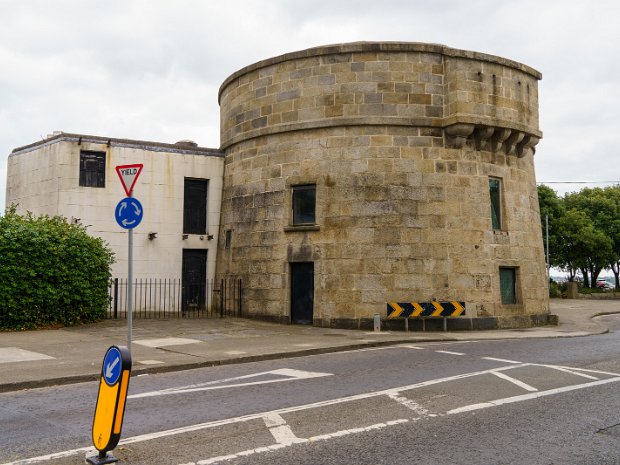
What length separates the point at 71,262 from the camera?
16.6 metres

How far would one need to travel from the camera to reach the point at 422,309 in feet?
56.3

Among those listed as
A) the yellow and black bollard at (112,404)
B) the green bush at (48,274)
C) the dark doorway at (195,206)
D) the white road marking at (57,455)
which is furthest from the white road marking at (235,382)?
the dark doorway at (195,206)

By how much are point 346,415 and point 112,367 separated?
2969 millimetres

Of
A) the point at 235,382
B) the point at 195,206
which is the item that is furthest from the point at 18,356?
the point at 195,206

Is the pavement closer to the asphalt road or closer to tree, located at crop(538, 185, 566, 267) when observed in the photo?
the asphalt road

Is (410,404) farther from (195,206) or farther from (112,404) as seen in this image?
(195,206)

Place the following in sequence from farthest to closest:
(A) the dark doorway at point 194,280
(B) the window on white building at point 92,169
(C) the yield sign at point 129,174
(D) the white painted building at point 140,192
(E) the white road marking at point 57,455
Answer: (A) the dark doorway at point 194,280, (B) the window on white building at point 92,169, (D) the white painted building at point 140,192, (C) the yield sign at point 129,174, (E) the white road marking at point 57,455

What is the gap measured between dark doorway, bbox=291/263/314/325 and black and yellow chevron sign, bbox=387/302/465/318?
2.58m

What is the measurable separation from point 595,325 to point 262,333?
11.9m

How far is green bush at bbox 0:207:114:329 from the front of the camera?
15453 millimetres

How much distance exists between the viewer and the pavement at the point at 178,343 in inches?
395

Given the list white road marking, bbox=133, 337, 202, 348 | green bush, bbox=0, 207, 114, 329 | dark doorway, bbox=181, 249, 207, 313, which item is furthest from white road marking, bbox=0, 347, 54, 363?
dark doorway, bbox=181, 249, 207, 313

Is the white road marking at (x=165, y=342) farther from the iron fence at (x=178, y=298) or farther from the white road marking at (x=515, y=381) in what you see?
the white road marking at (x=515, y=381)

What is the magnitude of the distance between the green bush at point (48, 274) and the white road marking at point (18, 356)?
3587 mm
